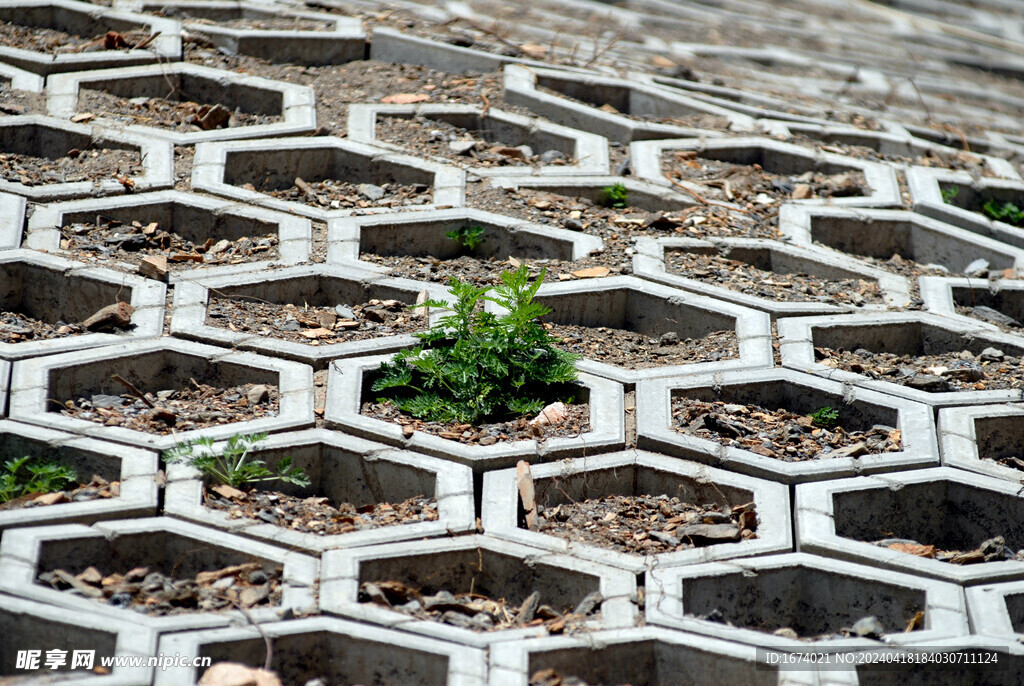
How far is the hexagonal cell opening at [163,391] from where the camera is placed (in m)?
2.82

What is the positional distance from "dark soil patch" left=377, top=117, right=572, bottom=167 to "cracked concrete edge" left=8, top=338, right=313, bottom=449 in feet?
5.12

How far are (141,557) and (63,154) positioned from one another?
7.35 ft

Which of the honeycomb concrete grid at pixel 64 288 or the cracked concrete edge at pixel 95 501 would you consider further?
the honeycomb concrete grid at pixel 64 288

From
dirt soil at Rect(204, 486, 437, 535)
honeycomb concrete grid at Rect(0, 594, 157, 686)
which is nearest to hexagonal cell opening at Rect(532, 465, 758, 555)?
dirt soil at Rect(204, 486, 437, 535)

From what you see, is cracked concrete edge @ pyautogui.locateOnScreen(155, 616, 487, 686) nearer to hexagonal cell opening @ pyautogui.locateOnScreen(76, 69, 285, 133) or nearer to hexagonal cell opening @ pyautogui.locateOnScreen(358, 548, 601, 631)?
hexagonal cell opening @ pyautogui.locateOnScreen(358, 548, 601, 631)

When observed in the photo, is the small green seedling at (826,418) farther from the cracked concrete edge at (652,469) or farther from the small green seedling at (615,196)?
the small green seedling at (615,196)

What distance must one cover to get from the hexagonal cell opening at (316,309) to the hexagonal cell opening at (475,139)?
3.54 ft

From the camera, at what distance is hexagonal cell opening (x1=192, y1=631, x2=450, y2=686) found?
2143mm

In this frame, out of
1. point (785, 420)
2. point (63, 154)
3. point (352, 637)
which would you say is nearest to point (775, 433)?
point (785, 420)

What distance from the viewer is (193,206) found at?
3.71 m

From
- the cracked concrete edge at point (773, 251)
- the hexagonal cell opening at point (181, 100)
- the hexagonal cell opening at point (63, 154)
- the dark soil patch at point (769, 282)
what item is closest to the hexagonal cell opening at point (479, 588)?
the cracked concrete edge at point (773, 251)

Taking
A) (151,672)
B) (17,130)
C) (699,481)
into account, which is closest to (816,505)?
(699,481)

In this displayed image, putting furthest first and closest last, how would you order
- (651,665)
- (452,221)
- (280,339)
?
(452,221) < (280,339) < (651,665)

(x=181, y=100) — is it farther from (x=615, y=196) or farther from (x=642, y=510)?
(x=642, y=510)
